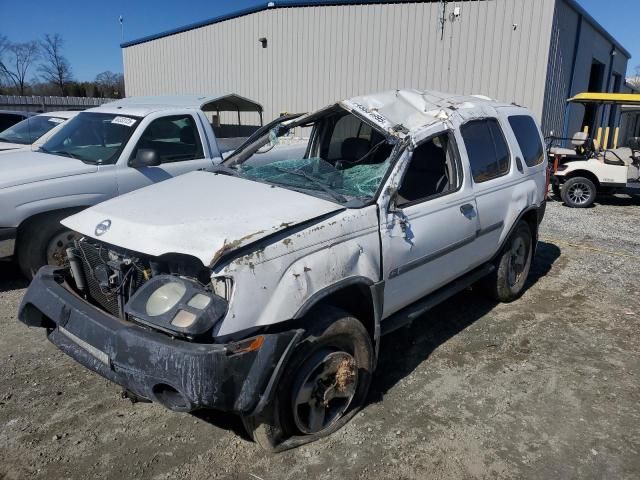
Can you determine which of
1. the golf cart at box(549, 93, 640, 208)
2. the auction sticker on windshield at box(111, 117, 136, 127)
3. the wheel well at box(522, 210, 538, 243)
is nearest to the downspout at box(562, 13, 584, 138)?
the golf cart at box(549, 93, 640, 208)

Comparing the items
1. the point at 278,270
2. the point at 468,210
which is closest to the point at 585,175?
the point at 468,210

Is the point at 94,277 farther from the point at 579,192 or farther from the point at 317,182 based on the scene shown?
the point at 579,192

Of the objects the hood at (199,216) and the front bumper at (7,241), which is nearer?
the hood at (199,216)

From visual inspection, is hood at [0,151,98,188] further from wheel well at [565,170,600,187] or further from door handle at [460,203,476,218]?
wheel well at [565,170,600,187]

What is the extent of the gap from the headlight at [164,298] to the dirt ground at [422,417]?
0.92m

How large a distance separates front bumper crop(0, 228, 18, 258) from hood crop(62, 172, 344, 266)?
194 cm

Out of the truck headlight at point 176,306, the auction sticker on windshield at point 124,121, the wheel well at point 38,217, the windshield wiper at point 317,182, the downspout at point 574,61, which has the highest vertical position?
the downspout at point 574,61

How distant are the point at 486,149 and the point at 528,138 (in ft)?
3.49

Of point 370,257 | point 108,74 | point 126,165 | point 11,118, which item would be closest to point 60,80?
point 108,74

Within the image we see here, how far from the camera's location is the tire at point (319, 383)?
8.93 feet

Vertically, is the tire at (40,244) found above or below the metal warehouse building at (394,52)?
below

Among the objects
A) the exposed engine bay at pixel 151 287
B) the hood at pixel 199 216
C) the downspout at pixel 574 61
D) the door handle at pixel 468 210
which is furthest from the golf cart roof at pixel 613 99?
the exposed engine bay at pixel 151 287

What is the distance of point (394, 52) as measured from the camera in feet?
49.9

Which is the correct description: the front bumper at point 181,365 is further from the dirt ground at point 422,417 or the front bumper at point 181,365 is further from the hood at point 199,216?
the dirt ground at point 422,417
